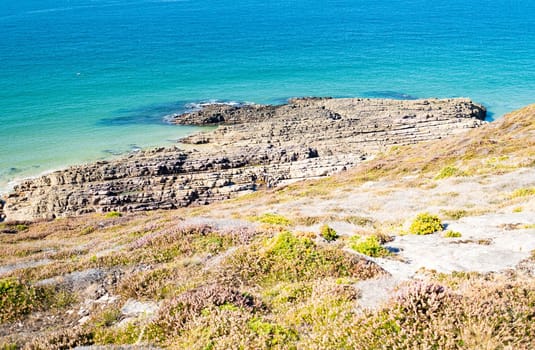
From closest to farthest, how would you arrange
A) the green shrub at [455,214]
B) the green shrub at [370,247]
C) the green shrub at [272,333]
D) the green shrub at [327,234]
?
the green shrub at [272,333] < the green shrub at [370,247] < the green shrub at [327,234] < the green shrub at [455,214]

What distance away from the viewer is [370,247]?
1334cm

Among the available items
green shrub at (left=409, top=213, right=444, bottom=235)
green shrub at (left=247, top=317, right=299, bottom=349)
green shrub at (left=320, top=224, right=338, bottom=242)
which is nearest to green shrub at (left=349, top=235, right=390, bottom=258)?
green shrub at (left=320, top=224, right=338, bottom=242)

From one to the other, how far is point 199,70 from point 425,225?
93410mm

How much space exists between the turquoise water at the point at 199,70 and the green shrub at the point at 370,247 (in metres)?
49.6

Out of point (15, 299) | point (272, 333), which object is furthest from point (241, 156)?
point (272, 333)

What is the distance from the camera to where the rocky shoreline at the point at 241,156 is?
141 ft

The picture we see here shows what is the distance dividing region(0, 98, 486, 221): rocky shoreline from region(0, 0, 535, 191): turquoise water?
27.7 ft

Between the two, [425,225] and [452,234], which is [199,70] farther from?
[452,234]

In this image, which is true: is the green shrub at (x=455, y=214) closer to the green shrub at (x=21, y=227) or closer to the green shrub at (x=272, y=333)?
the green shrub at (x=272, y=333)

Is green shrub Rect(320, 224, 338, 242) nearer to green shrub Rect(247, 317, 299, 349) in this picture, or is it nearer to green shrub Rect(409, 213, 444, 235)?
green shrub Rect(409, 213, 444, 235)

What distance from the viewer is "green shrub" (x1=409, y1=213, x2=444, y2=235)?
53.3 ft

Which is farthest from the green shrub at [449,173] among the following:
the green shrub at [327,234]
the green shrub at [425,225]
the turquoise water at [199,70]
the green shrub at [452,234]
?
the turquoise water at [199,70]

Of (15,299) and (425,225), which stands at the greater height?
(425,225)

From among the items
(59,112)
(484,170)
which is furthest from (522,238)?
(59,112)
